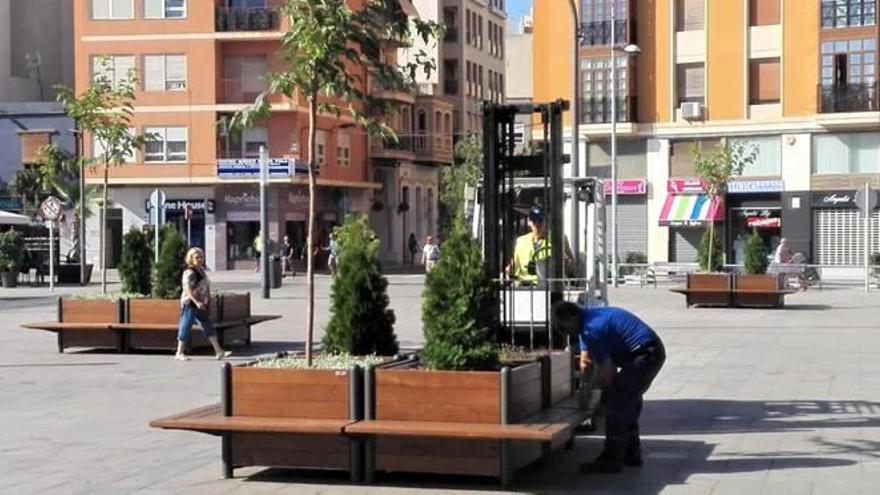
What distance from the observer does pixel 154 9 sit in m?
61.9

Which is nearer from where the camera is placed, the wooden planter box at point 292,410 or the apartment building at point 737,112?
the wooden planter box at point 292,410

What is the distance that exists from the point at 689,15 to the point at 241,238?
73.2 ft

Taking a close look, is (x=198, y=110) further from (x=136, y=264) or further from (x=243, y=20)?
(x=136, y=264)

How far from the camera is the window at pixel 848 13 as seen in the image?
169 feet

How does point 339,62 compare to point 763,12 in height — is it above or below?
below

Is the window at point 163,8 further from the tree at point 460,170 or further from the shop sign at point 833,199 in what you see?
the shop sign at point 833,199

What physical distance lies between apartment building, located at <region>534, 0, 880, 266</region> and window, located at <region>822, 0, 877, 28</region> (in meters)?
0.05

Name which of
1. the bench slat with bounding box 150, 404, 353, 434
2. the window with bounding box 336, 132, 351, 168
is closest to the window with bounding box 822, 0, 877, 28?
the window with bounding box 336, 132, 351, 168

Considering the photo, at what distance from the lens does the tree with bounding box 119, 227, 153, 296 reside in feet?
66.2

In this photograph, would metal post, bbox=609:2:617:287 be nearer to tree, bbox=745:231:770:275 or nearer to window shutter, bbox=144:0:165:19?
tree, bbox=745:231:770:275

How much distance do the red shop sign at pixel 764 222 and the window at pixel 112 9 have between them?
29044 millimetres

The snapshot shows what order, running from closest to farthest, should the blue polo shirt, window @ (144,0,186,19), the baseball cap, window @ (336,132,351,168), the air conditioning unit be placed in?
the blue polo shirt → the baseball cap → the air conditioning unit → window @ (144,0,186,19) → window @ (336,132,351,168)

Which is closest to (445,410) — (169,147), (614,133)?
(614,133)

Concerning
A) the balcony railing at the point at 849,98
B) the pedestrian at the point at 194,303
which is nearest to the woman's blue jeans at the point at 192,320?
the pedestrian at the point at 194,303
